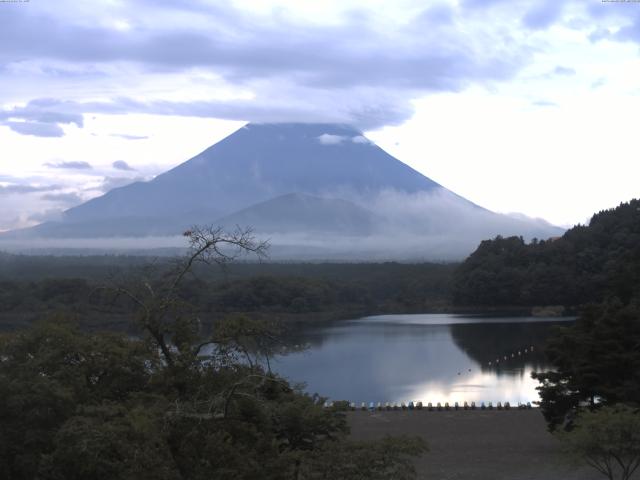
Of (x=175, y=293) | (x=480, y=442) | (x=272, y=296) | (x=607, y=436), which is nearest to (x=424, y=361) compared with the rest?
(x=480, y=442)

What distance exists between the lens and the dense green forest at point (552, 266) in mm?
52375

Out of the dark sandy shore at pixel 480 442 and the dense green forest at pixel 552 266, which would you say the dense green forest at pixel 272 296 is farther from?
the dark sandy shore at pixel 480 442

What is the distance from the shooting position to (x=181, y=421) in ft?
20.1

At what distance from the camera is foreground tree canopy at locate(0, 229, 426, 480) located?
5.99 meters

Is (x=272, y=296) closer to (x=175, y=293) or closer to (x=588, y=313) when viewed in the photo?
(x=588, y=313)

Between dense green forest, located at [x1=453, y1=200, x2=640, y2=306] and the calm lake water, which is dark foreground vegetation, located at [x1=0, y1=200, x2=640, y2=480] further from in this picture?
dense green forest, located at [x1=453, y1=200, x2=640, y2=306]

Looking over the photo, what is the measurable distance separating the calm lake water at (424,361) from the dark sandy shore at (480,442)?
3.15 metres

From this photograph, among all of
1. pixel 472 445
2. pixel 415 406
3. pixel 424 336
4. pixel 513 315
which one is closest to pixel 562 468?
pixel 472 445

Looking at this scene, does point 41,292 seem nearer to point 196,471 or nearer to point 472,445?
point 472,445

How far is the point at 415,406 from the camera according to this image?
19.4m

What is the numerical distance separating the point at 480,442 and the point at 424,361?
633 inches

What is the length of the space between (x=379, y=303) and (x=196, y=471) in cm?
5475

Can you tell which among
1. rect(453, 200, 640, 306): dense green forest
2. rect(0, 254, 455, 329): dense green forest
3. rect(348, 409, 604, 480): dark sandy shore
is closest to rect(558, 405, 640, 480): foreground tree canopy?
rect(348, 409, 604, 480): dark sandy shore

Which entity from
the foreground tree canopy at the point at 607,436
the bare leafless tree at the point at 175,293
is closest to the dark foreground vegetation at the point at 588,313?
the foreground tree canopy at the point at 607,436
